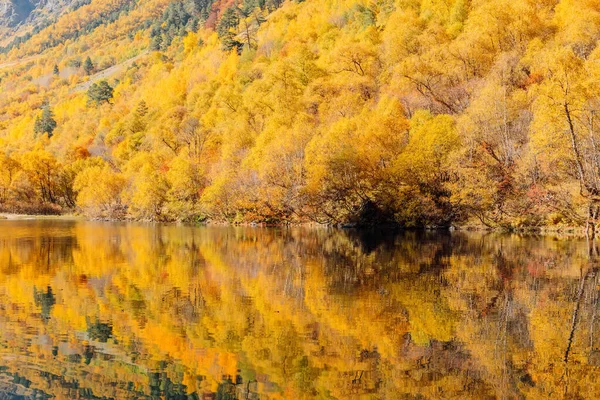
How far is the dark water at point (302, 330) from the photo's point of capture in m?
10.9

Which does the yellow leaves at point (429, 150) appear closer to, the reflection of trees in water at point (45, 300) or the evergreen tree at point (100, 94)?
the reflection of trees in water at point (45, 300)

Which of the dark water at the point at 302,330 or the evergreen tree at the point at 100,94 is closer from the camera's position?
the dark water at the point at 302,330

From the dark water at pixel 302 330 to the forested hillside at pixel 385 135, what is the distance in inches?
862

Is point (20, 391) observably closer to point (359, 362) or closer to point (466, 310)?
point (359, 362)

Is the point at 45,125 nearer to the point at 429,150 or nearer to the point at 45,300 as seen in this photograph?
the point at 429,150

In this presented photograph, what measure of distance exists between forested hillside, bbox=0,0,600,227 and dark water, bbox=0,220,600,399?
21.9 metres

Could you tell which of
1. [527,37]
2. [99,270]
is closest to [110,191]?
[527,37]

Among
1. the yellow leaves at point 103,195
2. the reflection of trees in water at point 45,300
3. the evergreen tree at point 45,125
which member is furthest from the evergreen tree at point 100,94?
the reflection of trees in water at point 45,300

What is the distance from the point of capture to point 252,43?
13888cm

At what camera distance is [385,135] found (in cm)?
6106

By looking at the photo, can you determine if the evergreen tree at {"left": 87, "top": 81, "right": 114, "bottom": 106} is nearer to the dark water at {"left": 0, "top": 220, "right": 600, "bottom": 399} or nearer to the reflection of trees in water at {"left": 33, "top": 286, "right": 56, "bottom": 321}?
the dark water at {"left": 0, "top": 220, "right": 600, "bottom": 399}

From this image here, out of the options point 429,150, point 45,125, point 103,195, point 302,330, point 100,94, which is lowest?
point 302,330

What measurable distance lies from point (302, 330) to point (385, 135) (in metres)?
48.1

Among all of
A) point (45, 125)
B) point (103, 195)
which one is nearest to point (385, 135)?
point (103, 195)
